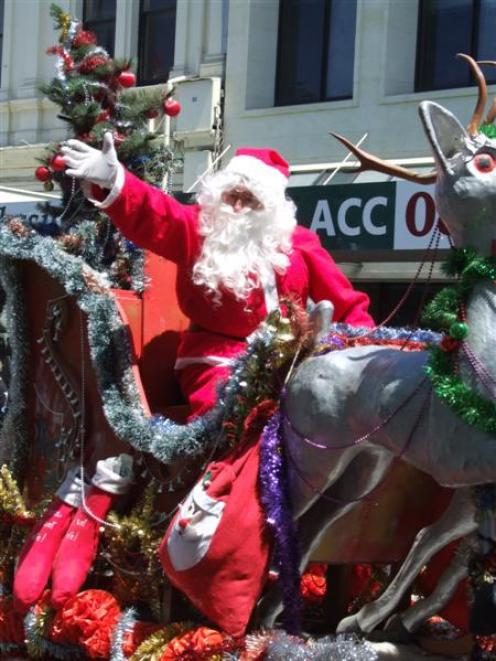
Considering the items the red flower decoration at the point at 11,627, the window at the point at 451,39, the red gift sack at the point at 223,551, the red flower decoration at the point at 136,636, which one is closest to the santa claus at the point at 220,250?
the red gift sack at the point at 223,551

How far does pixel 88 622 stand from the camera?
3912 mm

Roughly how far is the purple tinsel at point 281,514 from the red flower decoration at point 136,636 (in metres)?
0.54

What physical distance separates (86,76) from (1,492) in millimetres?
1816

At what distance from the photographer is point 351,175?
10.1m

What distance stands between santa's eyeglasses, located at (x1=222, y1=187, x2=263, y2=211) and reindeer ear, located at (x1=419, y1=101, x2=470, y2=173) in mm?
1187

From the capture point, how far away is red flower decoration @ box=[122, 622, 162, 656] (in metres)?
3.76

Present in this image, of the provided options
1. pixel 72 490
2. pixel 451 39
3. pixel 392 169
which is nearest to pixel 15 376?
pixel 72 490

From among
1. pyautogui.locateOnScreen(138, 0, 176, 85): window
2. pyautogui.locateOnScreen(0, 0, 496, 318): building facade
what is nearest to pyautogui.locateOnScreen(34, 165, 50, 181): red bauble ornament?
pyautogui.locateOnScreen(0, 0, 496, 318): building facade

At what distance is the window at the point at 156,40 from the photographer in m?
12.5

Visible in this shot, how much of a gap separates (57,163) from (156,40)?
8.79m

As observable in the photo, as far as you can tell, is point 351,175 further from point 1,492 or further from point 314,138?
point 1,492

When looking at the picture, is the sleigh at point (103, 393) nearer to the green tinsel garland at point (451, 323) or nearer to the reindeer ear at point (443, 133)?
the green tinsel garland at point (451, 323)

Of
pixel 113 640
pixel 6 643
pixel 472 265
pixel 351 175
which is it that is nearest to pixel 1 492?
pixel 6 643

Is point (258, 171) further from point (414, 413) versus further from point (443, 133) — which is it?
point (414, 413)
